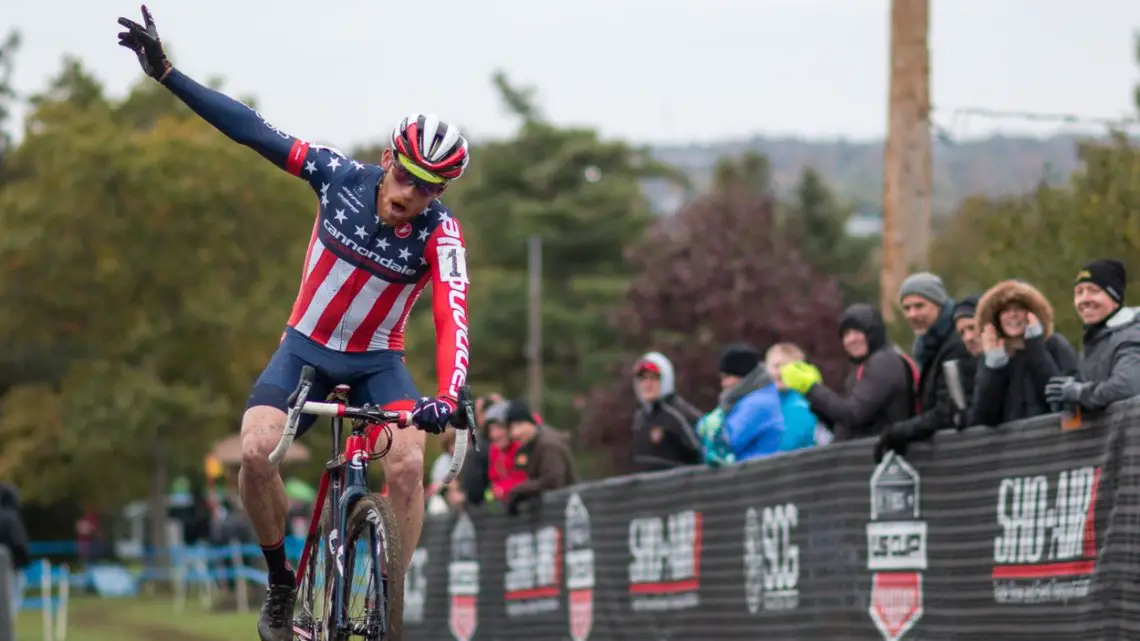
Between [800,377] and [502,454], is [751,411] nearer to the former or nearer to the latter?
[800,377]

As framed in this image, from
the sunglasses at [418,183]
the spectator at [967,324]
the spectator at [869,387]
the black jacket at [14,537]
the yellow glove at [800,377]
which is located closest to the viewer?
the sunglasses at [418,183]

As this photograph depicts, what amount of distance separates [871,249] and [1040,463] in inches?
2845

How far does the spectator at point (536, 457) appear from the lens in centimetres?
1603

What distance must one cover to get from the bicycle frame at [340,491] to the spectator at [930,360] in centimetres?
306

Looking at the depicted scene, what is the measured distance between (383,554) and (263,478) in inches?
44.9

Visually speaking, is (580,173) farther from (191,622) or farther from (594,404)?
(191,622)

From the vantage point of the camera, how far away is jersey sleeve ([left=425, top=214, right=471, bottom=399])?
8523 millimetres

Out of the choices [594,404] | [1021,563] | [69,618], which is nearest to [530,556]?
[1021,563]

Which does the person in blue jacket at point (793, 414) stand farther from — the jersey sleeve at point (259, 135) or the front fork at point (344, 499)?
the front fork at point (344, 499)

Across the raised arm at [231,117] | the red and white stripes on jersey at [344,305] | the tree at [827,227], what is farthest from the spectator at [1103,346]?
the tree at [827,227]

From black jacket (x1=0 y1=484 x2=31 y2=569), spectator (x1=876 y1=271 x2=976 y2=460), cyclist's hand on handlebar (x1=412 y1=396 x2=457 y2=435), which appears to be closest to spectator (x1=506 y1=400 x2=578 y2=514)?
spectator (x1=876 y1=271 x2=976 y2=460)

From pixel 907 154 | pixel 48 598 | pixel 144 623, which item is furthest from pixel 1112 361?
pixel 144 623

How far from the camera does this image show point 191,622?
2748 cm

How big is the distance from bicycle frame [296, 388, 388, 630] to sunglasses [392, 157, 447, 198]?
947 mm
